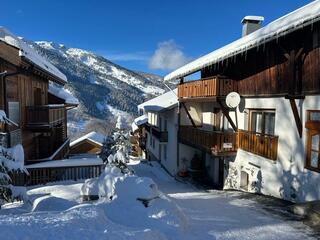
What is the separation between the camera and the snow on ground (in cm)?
582

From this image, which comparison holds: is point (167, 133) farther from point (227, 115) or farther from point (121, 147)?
point (121, 147)

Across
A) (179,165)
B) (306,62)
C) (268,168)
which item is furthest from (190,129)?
(306,62)

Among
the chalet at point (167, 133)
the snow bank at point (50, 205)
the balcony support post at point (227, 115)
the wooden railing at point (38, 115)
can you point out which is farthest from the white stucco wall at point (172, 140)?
the snow bank at point (50, 205)

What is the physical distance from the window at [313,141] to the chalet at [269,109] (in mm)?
32

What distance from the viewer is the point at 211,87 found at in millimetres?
16000

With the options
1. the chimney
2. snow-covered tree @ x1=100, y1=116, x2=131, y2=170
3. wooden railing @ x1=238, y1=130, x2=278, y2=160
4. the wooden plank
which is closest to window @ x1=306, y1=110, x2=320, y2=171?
the wooden plank

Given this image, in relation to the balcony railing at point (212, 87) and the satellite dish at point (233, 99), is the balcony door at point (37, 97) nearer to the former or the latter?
the balcony railing at point (212, 87)

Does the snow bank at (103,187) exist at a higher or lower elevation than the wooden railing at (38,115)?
lower

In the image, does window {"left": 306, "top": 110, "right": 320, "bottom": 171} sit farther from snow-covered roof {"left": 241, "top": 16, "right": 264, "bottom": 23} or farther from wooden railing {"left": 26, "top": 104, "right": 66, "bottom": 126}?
wooden railing {"left": 26, "top": 104, "right": 66, "bottom": 126}

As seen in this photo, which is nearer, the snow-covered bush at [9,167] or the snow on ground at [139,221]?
the snow on ground at [139,221]

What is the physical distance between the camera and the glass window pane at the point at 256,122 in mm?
14019

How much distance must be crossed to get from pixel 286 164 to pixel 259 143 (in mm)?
1901

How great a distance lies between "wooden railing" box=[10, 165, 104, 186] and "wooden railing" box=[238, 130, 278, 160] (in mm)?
7825

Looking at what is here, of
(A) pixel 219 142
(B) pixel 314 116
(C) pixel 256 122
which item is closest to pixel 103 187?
(B) pixel 314 116
